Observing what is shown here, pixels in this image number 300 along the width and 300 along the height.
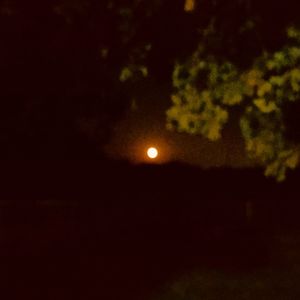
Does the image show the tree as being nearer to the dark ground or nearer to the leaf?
the leaf

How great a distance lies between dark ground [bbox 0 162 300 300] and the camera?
8352 millimetres

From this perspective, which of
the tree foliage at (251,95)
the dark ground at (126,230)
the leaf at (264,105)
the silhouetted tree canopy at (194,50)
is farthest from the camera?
the dark ground at (126,230)

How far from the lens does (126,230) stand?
34.7ft

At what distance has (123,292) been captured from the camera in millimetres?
7855

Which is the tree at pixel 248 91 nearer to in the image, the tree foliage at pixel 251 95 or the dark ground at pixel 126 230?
the tree foliage at pixel 251 95

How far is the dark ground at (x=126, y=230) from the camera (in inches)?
329

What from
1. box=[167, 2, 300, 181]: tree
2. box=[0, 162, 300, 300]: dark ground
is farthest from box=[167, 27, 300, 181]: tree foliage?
box=[0, 162, 300, 300]: dark ground

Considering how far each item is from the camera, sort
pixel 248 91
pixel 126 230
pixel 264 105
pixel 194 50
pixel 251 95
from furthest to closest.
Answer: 1. pixel 126 230
2. pixel 194 50
3. pixel 251 95
4. pixel 248 91
5. pixel 264 105

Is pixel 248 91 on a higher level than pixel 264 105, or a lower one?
higher

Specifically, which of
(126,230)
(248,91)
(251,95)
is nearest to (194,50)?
(251,95)

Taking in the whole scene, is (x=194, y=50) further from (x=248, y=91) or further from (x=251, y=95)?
(x=248, y=91)

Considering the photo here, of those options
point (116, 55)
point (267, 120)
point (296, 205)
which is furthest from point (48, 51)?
point (296, 205)

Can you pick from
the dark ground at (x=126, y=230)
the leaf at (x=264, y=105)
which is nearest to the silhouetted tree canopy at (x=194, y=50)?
the leaf at (x=264, y=105)

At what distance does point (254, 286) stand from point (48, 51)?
11.1ft
